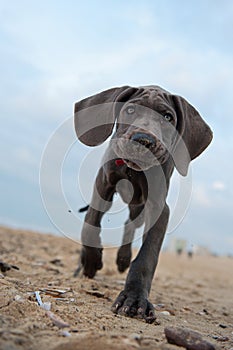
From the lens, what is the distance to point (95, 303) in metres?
4.21

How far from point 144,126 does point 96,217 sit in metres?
1.38

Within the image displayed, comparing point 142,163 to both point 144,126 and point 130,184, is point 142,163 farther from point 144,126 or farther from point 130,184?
point 130,184

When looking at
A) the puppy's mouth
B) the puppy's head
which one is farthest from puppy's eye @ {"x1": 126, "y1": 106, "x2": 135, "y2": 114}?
the puppy's mouth

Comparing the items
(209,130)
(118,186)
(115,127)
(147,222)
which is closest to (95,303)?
(147,222)

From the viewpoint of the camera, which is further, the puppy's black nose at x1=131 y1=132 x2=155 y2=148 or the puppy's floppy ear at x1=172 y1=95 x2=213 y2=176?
the puppy's floppy ear at x1=172 y1=95 x2=213 y2=176

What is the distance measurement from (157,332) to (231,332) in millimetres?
1185

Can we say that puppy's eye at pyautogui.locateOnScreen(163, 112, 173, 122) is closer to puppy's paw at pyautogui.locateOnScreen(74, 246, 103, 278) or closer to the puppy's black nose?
the puppy's black nose

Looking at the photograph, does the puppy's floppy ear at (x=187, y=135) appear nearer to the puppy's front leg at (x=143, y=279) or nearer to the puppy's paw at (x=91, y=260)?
the puppy's front leg at (x=143, y=279)

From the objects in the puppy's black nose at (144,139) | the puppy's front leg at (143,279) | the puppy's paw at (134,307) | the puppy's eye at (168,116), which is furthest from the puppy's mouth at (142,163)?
the puppy's paw at (134,307)

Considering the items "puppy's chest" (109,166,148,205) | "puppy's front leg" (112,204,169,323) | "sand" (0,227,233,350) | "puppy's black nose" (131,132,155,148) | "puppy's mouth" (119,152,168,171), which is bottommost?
"sand" (0,227,233,350)

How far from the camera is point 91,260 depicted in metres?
5.46

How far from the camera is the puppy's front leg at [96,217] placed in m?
5.17

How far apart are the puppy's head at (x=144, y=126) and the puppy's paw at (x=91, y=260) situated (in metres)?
1.13

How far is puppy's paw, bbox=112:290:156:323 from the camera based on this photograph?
3879 millimetres
